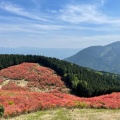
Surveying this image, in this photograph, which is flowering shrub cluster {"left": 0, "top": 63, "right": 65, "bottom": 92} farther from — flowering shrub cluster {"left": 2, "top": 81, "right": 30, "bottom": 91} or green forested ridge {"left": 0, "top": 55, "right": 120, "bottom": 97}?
green forested ridge {"left": 0, "top": 55, "right": 120, "bottom": 97}

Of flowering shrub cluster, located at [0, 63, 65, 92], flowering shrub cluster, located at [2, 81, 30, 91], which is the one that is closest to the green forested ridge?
flowering shrub cluster, located at [0, 63, 65, 92]

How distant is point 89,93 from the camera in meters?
74.8

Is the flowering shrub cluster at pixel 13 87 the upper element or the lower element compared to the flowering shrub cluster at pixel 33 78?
lower

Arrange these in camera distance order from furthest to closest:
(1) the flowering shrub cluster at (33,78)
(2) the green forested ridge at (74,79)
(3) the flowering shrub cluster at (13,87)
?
(2) the green forested ridge at (74,79), (1) the flowering shrub cluster at (33,78), (3) the flowering shrub cluster at (13,87)

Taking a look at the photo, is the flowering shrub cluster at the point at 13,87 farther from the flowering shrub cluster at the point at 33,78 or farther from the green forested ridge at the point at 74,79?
the green forested ridge at the point at 74,79

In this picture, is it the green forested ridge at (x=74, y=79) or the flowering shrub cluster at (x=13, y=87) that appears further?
the green forested ridge at (x=74, y=79)

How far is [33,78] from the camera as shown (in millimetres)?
82000

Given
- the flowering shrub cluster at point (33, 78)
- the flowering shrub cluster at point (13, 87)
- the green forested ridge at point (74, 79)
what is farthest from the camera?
the green forested ridge at point (74, 79)

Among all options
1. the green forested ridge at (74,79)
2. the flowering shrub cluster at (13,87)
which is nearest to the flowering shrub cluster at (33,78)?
the flowering shrub cluster at (13,87)

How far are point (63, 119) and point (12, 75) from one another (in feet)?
206

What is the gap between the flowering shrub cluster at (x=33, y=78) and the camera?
2921 inches

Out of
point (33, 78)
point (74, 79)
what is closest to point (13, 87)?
point (33, 78)

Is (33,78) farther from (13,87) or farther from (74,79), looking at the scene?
(74,79)

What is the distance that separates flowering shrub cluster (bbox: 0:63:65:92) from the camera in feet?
243
